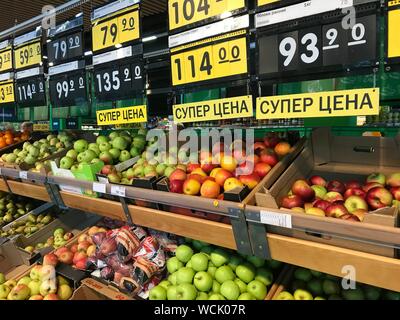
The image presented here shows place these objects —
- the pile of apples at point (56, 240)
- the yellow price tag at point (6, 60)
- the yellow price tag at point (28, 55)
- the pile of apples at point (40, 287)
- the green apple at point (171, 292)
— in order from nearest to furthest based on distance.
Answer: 1. the green apple at point (171, 292)
2. the pile of apples at point (40, 287)
3. the pile of apples at point (56, 240)
4. the yellow price tag at point (28, 55)
5. the yellow price tag at point (6, 60)

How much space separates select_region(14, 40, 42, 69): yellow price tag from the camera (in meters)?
2.83

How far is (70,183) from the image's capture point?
6.91 feet

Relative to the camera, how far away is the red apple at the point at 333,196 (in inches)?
60.0

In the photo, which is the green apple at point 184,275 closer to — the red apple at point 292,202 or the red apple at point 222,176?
the red apple at point 222,176

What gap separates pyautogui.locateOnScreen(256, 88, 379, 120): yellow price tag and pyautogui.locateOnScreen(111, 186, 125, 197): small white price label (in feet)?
2.76

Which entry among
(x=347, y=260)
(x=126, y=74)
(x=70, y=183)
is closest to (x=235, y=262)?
(x=347, y=260)

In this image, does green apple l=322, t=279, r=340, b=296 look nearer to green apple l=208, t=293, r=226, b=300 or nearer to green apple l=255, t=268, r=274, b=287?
green apple l=255, t=268, r=274, b=287

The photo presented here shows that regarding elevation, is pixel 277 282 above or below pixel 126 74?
below

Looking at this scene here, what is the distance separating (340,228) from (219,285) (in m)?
0.87

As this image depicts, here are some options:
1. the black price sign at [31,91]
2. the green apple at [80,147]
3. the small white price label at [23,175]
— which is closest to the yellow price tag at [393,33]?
the green apple at [80,147]

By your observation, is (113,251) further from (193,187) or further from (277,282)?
(277,282)

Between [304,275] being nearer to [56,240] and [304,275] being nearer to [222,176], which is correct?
[222,176]

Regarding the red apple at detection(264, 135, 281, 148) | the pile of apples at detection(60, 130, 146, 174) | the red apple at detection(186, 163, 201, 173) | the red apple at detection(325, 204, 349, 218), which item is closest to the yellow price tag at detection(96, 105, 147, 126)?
the pile of apples at detection(60, 130, 146, 174)

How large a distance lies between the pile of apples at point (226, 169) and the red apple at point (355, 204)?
1.30 ft
